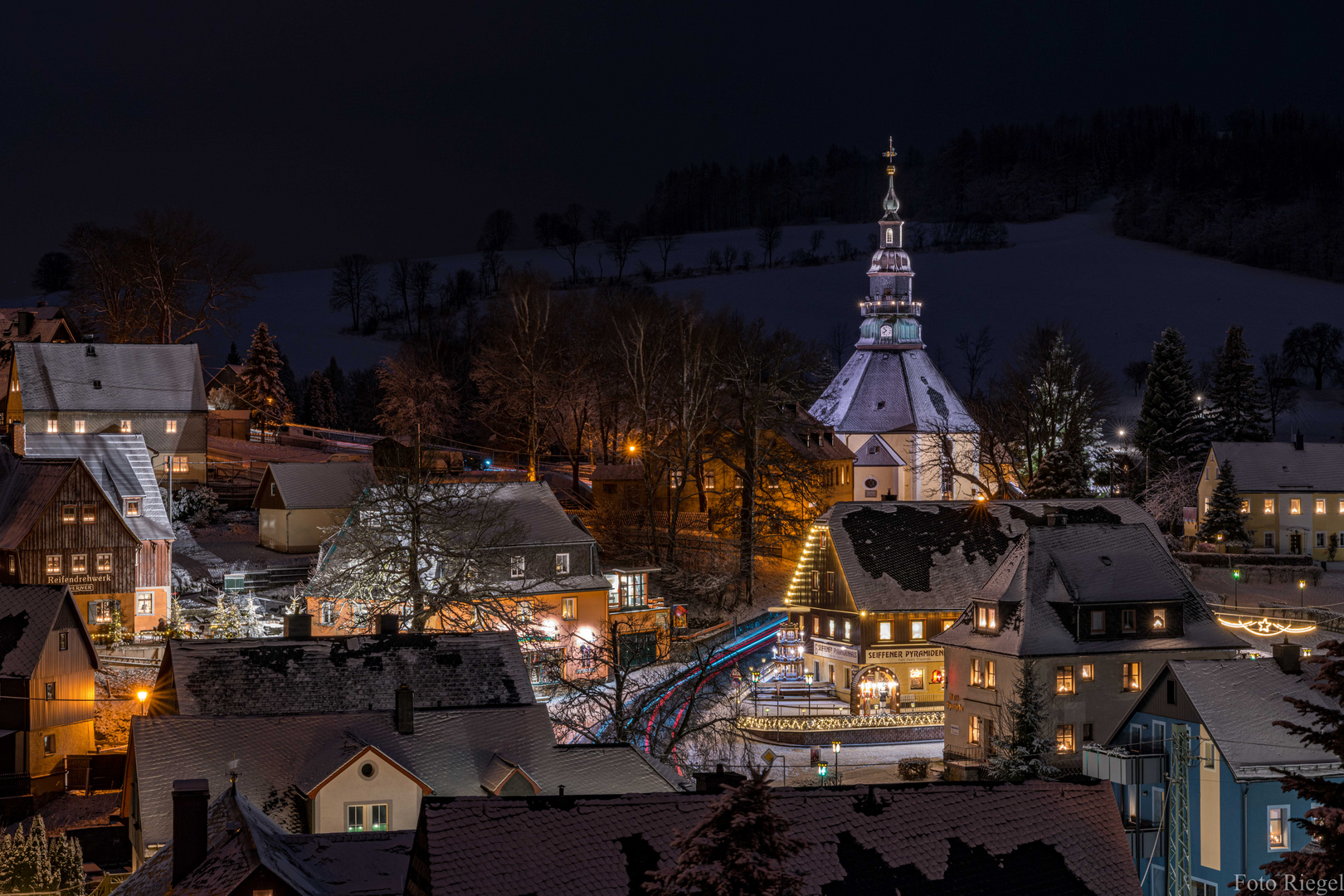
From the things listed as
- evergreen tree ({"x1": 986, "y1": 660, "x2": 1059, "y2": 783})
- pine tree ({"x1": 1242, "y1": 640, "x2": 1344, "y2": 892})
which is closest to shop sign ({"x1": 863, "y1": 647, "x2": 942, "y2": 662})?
evergreen tree ({"x1": 986, "y1": 660, "x2": 1059, "y2": 783})

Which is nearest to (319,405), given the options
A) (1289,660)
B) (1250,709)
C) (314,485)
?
(314,485)

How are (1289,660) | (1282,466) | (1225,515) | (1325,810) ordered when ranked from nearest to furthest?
1. (1325,810)
2. (1289,660)
3. (1225,515)
4. (1282,466)

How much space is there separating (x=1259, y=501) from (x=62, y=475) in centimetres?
5678

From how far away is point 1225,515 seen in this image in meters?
73.5

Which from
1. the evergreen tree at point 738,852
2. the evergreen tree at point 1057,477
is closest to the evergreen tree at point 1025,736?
the evergreen tree at point 738,852

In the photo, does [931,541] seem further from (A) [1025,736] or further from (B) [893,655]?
(A) [1025,736]

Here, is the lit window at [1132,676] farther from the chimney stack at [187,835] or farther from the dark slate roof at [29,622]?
the dark slate roof at [29,622]

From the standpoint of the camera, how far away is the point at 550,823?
2022cm

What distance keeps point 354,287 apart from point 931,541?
463 feet

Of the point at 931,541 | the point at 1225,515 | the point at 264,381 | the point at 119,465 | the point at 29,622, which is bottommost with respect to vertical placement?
the point at 29,622

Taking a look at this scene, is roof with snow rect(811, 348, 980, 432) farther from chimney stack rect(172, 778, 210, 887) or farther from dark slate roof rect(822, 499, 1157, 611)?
chimney stack rect(172, 778, 210, 887)

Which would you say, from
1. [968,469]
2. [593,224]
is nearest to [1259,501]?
[968,469]

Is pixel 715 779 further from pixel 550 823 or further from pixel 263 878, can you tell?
pixel 263 878

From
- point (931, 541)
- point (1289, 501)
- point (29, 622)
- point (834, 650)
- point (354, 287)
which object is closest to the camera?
point (29, 622)
